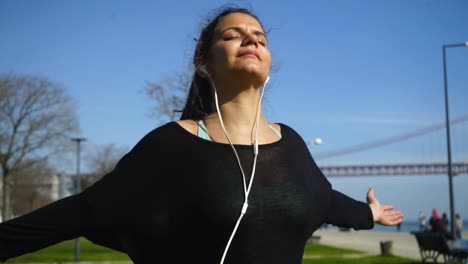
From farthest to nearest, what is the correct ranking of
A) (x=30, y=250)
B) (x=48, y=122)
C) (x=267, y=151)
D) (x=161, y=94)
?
(x=48, y=122) < (x=161, y=94) < (x=267, y=151) < (x=30, y=250)

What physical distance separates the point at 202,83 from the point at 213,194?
2.14 ft

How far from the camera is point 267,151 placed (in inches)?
85.2

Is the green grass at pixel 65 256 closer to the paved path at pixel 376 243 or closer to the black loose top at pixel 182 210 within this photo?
the paved path at pixel 376 243

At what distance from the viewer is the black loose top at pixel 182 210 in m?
1.99

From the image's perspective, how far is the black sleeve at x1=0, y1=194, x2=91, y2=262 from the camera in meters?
1.97

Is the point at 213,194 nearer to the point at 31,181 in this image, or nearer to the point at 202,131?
the point at 202,131

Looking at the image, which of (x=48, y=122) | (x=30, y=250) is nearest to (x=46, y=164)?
(x=48, y=122)

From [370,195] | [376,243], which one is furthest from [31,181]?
[370,195]

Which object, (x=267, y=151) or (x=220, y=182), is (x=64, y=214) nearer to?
(x=220, y=182)

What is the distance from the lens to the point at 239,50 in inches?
86.7

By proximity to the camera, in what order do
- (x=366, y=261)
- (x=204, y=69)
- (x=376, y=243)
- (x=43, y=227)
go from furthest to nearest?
(x=376, y=243) < (x=366, y=261) < (x=204, y=69) < (x=43, y=227)

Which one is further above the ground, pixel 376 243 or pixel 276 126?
pixel 276 126

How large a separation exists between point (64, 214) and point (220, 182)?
56 cm

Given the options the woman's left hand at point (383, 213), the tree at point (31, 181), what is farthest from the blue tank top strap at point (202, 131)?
the tree at point (31, 181)
